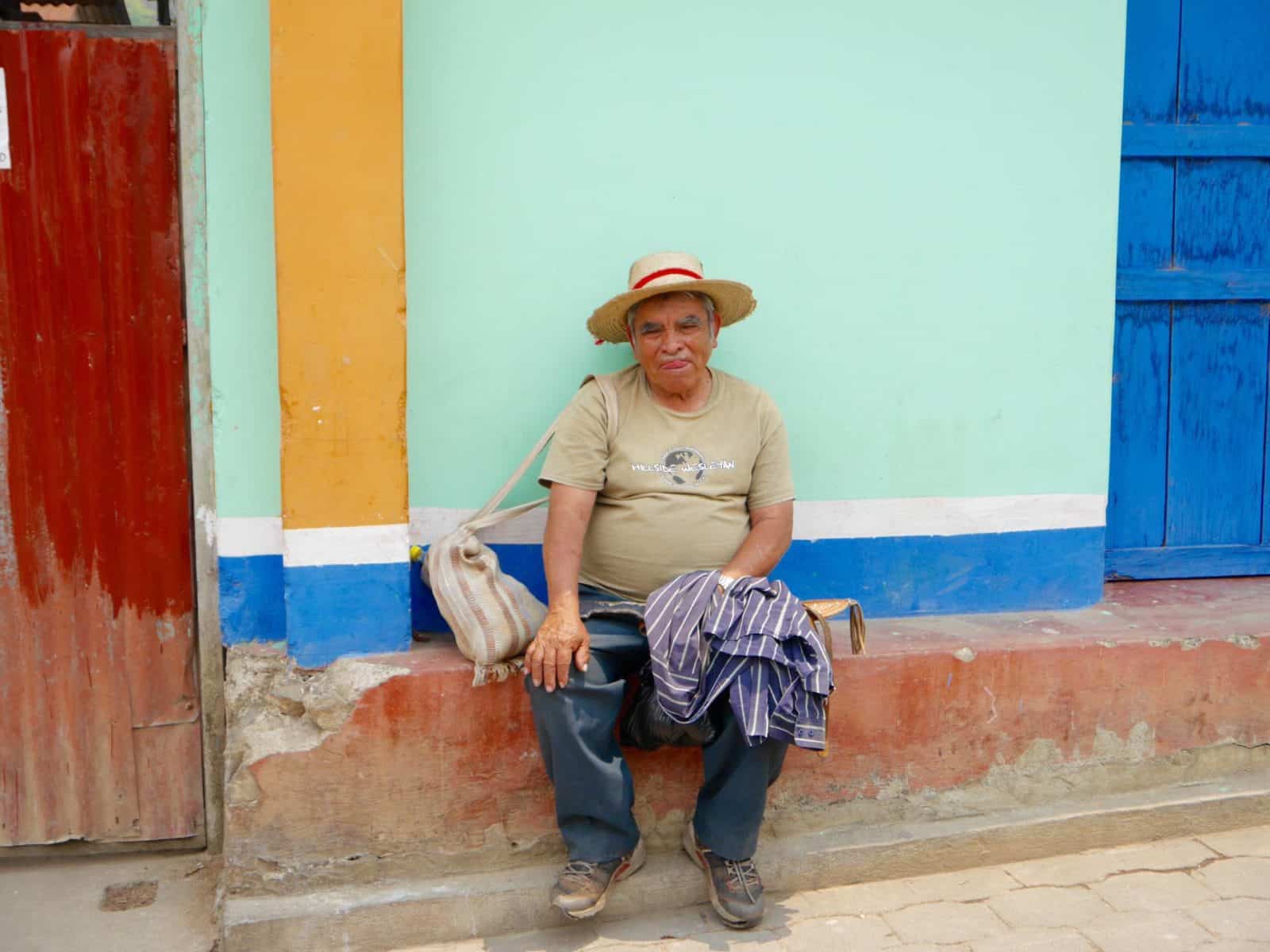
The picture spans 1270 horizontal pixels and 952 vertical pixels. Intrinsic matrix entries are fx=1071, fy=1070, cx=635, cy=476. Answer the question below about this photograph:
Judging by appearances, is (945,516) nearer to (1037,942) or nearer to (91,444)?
(1037,942)

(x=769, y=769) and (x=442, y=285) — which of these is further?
(x=442, y=285)

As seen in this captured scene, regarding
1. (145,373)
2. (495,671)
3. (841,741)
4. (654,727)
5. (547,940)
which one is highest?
(145,373)

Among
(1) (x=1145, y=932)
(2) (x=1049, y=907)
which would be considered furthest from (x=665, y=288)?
(1) (x=1145, y=932)

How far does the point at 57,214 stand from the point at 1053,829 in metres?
3.04

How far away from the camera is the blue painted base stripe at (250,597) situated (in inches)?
106

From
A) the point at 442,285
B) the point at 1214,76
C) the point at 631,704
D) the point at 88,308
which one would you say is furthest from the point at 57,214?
the point at 1214,76

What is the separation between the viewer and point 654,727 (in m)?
2.54

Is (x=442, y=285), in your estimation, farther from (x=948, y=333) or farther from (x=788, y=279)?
(x=948, y=333)

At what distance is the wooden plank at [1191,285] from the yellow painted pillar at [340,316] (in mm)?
2325

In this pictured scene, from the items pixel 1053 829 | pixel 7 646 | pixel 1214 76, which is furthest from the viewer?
pixel 1214 76

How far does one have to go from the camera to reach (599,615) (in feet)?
8.47

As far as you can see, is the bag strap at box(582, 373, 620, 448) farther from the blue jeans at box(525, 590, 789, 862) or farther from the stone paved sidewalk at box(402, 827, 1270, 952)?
the stone paved sidewalk at box(402, 827, 1270, 952)

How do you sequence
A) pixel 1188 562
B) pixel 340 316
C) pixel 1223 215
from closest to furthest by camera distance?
pixel 340 316 → pixel 1223 215 → pixel 1188 562

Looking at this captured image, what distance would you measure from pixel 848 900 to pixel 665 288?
1.61m
